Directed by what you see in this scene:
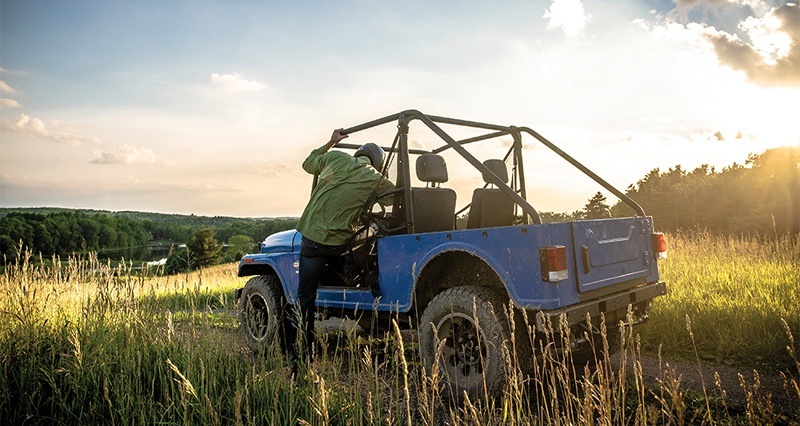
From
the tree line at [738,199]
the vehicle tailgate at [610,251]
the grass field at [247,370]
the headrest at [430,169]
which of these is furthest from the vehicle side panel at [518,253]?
the tree line at [738,199]

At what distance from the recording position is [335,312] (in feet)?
16.6

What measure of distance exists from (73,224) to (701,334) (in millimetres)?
126724

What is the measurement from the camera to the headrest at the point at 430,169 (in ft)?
15.0

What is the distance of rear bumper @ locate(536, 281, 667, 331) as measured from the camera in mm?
3250

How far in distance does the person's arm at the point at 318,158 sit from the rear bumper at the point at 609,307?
2.60 meters

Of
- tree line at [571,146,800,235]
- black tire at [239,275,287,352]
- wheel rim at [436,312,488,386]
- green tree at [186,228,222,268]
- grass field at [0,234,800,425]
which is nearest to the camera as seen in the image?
grass field at [0,234,800,425]

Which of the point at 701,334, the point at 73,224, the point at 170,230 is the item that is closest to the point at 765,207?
the point at 701,334

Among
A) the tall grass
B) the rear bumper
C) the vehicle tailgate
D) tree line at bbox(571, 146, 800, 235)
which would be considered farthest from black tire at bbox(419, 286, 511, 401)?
tree line at bbox(571, 146, 800, 235)

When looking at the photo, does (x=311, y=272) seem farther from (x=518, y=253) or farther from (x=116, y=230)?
(x=116, y=230)

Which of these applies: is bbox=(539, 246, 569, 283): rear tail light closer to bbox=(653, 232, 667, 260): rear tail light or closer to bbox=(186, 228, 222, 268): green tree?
bbox=(653, 232, 667, 260): rear tail light

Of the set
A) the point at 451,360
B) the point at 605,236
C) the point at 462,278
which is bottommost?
the point at 451,360

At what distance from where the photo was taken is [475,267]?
4184 mm

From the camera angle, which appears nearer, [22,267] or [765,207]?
[22,267]

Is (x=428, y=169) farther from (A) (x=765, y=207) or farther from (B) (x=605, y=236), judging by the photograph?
(A) (x=765, y=207)
